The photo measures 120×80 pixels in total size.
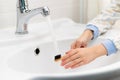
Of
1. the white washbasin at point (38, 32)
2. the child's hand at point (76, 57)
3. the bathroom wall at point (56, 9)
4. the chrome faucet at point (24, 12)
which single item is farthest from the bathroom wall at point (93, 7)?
the child's hand at point (76, 57)

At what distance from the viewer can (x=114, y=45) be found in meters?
0.76

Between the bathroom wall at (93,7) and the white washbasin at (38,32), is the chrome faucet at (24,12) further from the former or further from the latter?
the bathroom wall at (93,7)

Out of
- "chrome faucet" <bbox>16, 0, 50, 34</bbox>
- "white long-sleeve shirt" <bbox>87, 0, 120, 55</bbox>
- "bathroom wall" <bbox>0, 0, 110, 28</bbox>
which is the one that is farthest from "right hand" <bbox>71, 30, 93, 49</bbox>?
"bathroom wall" <bbox>0, 0, 110, 28</bbox>

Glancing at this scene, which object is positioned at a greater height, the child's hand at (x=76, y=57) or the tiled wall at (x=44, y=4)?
the tiled wall at (x=44, y=4)

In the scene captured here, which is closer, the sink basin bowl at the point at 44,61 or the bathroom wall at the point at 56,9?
the sink basin bowl at the point at 44,61

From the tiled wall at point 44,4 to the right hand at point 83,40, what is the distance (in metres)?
0.30

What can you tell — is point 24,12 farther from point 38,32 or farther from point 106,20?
point 106,20

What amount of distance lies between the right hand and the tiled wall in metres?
0.30

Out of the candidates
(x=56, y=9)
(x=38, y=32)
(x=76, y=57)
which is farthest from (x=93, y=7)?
(x=76, y=57)

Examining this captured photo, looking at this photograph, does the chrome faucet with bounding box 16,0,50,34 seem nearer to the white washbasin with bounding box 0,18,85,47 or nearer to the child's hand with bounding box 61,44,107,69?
the white washbasin with bounding box 0,18,85,47

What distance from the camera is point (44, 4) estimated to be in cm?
114

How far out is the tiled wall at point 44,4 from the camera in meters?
1.00

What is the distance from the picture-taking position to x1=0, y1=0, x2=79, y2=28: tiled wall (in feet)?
3.30

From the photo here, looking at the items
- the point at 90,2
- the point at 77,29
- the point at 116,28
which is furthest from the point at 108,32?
the point at 90,2
